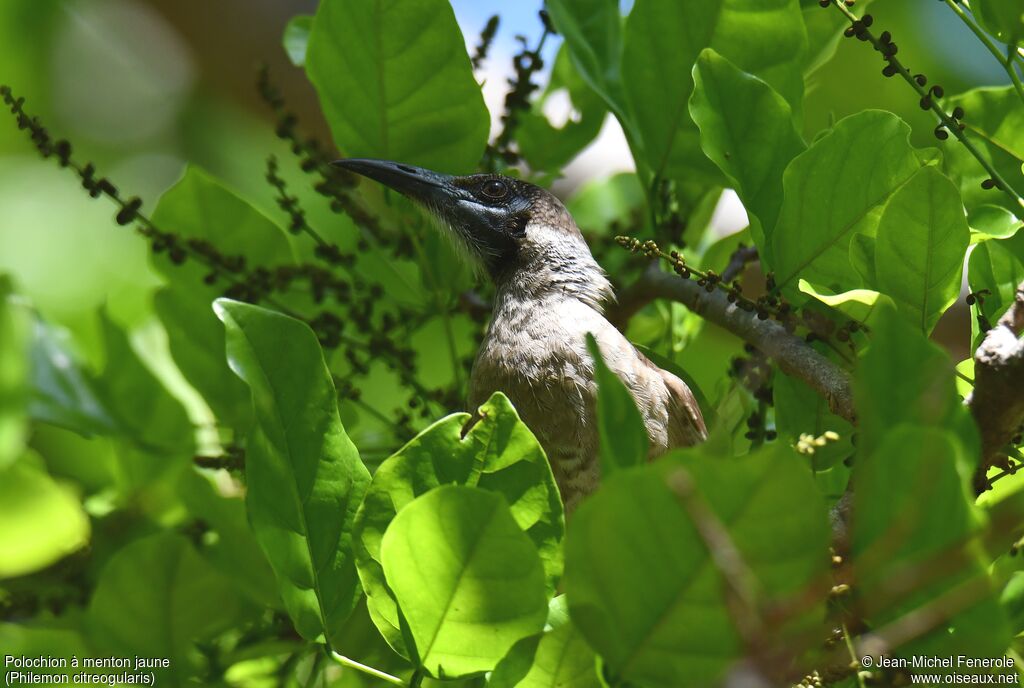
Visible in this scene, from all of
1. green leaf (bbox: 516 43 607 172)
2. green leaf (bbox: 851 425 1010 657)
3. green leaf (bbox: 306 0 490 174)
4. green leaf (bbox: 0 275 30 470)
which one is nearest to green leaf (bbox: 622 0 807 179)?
green leaf (bbox: 306 0 490 174)

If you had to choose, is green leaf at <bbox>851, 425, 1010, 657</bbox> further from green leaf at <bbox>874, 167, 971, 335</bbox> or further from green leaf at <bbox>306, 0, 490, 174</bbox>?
green leaf at <bbox>306, 0, 490, 174</bbox>

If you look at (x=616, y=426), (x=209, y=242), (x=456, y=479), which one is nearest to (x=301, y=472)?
(x=456, y=479)

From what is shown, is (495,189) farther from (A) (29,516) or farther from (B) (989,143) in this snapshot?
(A) (29,516)

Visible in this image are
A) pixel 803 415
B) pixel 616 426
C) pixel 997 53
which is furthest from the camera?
pixel 803 415

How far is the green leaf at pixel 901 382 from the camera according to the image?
3.37 ft

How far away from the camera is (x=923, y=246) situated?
1.46 m

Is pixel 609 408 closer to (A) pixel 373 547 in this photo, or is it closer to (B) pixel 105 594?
(A) pixel 373 547

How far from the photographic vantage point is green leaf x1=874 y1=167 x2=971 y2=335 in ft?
4.68

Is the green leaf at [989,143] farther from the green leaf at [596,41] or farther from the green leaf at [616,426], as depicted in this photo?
the green leaf at [616,426]

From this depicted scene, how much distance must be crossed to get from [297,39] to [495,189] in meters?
0.71

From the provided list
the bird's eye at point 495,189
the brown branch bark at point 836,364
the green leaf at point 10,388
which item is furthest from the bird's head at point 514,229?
the green leaf at point 10,388

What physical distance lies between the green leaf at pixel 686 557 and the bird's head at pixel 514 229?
1.63 metres

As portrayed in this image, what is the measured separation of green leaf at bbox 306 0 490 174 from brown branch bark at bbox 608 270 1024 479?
496mm

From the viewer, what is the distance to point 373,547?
1.32 metres
